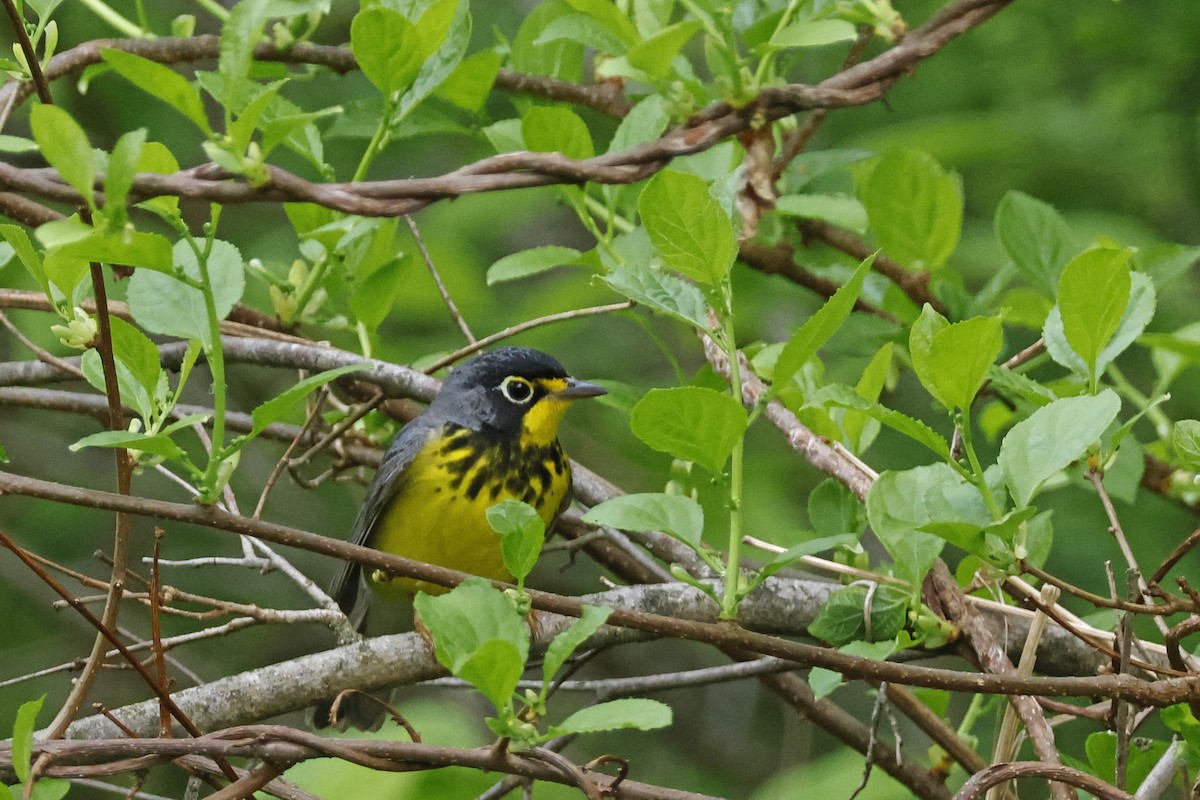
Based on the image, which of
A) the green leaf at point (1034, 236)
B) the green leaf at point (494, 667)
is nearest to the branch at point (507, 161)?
the green leaf at point (1034, 236)

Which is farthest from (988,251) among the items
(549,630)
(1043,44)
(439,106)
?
(549,630)

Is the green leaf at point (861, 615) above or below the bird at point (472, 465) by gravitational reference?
above

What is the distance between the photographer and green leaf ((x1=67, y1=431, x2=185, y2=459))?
5.52ft

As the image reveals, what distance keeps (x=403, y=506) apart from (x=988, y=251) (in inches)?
101

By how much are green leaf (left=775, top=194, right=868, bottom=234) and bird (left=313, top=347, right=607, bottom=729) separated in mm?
931

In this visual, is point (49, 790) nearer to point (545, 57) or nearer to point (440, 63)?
point (440, 63)

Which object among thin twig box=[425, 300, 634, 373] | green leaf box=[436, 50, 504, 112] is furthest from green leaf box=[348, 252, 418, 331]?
green leaf box=[436, 50, 504, 112]

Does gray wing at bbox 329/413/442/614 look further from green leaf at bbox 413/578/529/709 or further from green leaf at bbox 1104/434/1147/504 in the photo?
green leaf at bbox 413/578/529/709

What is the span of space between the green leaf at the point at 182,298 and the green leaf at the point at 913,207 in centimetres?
167

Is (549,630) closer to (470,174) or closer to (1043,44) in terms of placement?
(470,174)

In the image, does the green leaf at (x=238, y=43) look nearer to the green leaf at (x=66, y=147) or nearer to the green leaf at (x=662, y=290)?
the green leaf at (x=66, y=147)

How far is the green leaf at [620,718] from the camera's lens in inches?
64.3

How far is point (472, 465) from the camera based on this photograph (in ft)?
13.1

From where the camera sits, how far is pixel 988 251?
5180 millimetres
